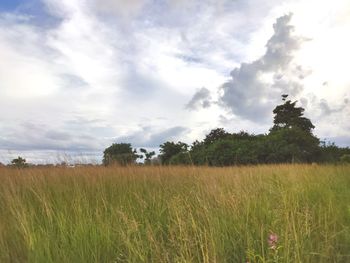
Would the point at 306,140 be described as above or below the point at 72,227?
above

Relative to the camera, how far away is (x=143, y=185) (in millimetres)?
8430

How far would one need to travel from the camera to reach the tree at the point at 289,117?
104ft

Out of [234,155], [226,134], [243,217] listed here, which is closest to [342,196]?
[243,217]

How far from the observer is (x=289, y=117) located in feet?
105

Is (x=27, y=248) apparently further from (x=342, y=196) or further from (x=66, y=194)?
(x=342, y=196)

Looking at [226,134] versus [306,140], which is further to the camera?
[226,134]

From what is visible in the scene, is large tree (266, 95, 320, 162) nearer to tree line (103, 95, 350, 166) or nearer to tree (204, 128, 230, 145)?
tree line (103, 95, 350, 166)

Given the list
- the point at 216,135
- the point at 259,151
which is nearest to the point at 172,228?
the point at 259,151

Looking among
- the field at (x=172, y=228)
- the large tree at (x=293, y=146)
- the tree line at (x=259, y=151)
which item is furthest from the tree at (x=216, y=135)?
the field at (x=172, y=228)

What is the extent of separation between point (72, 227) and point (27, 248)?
2.15 ft

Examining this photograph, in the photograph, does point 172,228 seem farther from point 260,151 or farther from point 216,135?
point 216,135

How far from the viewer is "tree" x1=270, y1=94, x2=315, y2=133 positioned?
3156cm

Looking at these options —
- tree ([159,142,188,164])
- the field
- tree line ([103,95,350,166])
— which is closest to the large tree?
→ tree line ([103,95,350,166])

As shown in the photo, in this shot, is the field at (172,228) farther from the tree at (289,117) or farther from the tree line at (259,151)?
the tree at (289,117)
